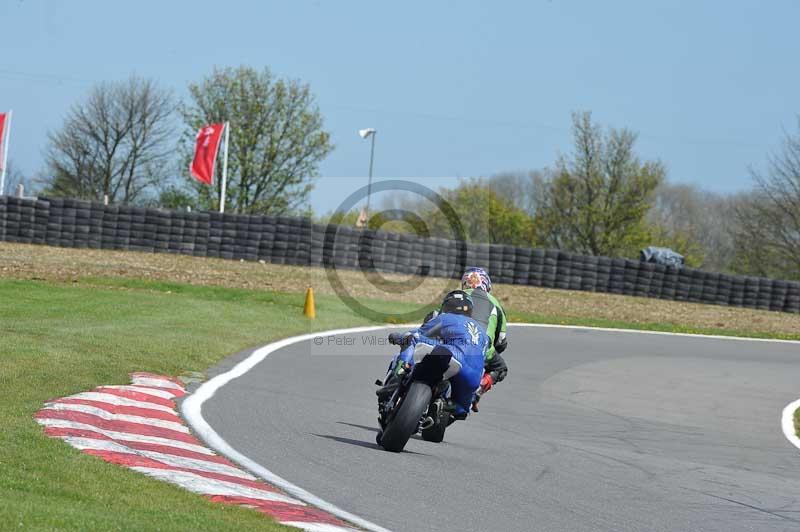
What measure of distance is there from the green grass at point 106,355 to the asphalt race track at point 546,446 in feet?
3.61

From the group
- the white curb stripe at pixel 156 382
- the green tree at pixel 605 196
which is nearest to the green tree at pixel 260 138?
the green tree at pixel 605 196

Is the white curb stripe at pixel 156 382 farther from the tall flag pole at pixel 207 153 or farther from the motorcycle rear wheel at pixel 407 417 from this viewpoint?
the tall flag pole at pixel 207 153

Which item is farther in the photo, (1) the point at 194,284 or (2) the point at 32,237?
(2) the point at 32,237

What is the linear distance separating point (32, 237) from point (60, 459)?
1072 inches

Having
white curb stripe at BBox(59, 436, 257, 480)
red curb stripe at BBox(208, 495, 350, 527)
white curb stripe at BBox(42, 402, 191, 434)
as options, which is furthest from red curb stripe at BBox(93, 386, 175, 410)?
red curb stripe at BBox(208, 495, 350, 527)

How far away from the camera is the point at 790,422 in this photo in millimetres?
14766

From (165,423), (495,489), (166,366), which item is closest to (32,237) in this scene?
(166,366)

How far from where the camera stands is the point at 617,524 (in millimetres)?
7434

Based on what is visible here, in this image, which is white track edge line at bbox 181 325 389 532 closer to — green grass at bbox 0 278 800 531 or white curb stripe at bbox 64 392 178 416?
white curb stripe at bbox 64 392 178 416

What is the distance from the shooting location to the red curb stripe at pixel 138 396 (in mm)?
11023

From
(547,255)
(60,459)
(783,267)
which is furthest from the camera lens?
(783,267)

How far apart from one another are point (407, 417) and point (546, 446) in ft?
6.83

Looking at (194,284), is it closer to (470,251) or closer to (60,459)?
(470,251)

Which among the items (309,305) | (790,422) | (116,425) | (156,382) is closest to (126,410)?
(116,425)
